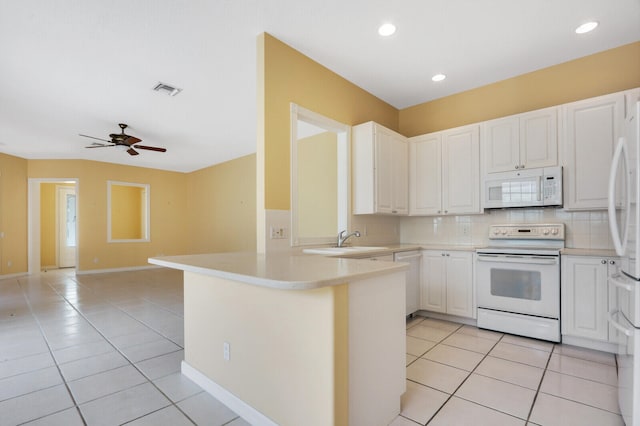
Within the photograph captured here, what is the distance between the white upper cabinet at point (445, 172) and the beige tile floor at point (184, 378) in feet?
4.70

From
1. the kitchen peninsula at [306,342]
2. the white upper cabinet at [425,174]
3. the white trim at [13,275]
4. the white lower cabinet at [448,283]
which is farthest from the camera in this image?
the white trim at [13,275]

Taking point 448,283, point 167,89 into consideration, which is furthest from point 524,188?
point 167,89

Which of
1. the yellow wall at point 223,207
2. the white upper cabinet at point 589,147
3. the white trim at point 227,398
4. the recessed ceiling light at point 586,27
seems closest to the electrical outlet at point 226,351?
the white trim at point 227,398

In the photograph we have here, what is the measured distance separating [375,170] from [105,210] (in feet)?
24.7

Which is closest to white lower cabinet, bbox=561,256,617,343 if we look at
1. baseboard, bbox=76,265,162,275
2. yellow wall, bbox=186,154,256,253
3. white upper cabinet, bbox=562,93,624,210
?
white upper cabinet, bbox=562,93,624,210

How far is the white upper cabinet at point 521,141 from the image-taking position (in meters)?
3.14

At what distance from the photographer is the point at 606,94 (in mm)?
3031

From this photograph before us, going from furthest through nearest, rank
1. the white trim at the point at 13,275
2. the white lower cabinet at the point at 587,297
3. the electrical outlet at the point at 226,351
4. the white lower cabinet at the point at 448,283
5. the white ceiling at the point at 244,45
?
the white trim at the point at 13,275 < the white lower cabinet at the point at 448,283 < the white lower cabinet at the point at 587,297 < the white ceiling at the point at 244,45 < the electrical outlet at the point at 226,351

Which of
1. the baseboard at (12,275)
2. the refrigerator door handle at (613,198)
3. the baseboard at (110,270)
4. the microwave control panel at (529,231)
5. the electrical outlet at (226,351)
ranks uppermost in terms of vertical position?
the refrigerator door handle at (613,198)

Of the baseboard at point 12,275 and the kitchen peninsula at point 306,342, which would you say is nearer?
the kitchen peninsula at point 306,342

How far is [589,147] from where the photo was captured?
2916mm

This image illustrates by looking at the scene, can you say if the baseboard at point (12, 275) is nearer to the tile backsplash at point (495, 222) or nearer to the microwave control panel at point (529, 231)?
the tile backsplash at point (495, 222)

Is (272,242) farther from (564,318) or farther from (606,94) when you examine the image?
(606,94)

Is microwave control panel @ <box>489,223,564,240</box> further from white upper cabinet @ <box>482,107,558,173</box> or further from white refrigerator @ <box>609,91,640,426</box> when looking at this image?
white refrigerator @ <box>609,91,640,426</box>
